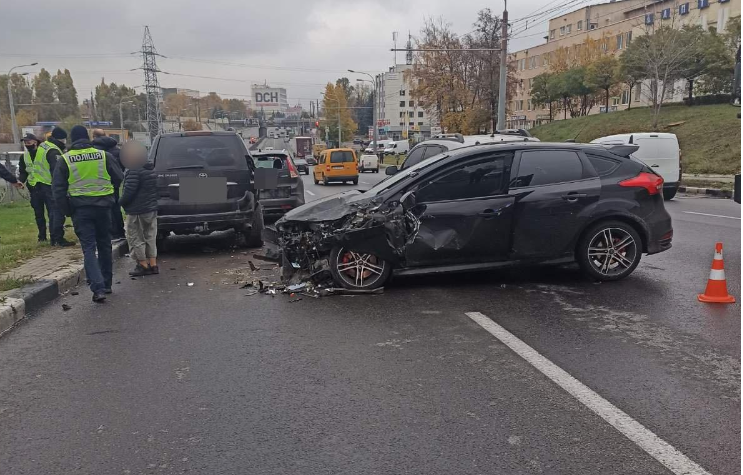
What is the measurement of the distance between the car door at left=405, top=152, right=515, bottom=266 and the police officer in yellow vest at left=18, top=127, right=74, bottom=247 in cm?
640

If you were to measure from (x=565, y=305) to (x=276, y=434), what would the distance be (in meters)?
3.84

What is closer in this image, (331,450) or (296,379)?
(331,450)

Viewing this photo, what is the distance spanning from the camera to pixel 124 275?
8.90 meters

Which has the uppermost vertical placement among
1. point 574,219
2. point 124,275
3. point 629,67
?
point 629,67

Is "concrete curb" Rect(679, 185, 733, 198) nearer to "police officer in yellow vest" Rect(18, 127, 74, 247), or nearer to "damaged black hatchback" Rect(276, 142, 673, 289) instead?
"damaged black hatchback" Rect(276, 142, 673, 289)

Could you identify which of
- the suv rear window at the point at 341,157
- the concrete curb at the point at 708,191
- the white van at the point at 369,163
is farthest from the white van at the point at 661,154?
the white van at the point at 369,163

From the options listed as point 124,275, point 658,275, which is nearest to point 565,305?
point 658,275

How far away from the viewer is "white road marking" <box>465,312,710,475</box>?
3346 mm

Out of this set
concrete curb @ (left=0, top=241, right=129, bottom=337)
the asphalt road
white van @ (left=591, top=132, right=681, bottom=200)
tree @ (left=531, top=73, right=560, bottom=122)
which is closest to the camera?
the asphalt road

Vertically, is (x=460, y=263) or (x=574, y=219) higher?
(x=574, y=219)

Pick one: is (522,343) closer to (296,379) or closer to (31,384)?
(296,379)

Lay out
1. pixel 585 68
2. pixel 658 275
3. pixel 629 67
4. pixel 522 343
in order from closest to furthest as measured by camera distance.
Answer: pixel 522 343 < pixel 658 275 < pixel 629 67 < pixel 585 68

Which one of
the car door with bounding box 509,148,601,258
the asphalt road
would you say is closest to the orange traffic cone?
Answer: the asphalt road

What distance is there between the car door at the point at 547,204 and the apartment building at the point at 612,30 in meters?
37.0
